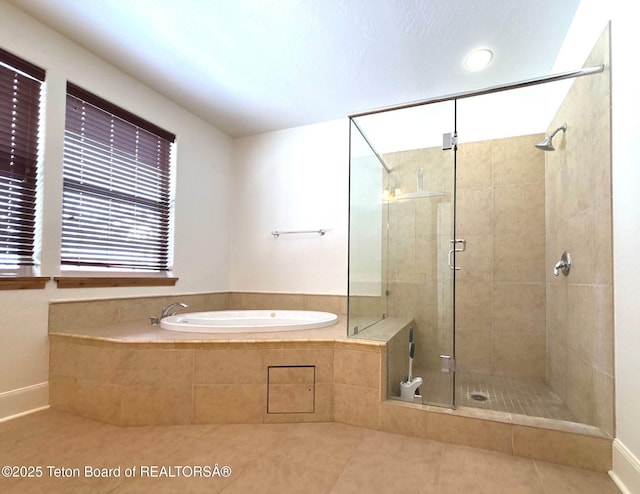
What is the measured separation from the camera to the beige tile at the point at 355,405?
6.40 ft

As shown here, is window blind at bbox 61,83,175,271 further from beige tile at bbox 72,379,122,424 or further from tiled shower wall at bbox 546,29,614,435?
tiled shower wall at bbox 546,29,614,435

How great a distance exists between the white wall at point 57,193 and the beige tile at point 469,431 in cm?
233

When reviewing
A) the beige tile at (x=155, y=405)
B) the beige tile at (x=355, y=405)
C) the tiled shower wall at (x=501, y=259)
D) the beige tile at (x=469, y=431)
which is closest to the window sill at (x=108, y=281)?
the beige tile at (x=155, y=405)

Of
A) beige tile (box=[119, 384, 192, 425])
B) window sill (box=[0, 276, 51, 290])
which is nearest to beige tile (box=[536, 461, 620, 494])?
beige tile (box=[119, 384, 192, 425])

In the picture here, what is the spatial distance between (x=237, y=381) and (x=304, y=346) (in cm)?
42

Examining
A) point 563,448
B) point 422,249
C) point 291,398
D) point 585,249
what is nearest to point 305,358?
point 291,398

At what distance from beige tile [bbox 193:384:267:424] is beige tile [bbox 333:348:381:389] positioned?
0.45 metres

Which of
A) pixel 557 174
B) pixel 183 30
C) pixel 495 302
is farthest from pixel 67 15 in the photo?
pixel 495 302

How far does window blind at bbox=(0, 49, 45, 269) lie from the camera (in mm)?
2021

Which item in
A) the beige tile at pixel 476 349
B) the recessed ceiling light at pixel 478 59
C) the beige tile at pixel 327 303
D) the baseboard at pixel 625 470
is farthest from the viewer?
the beige tile at pixel 327 303

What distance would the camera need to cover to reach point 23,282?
6.78 ft

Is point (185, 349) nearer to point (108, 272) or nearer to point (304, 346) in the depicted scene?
point (304, 346)

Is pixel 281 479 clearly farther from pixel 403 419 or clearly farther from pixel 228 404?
pixel 403 419

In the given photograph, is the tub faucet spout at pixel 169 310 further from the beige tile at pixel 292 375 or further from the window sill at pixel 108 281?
the beige tile at pixel 292 375
